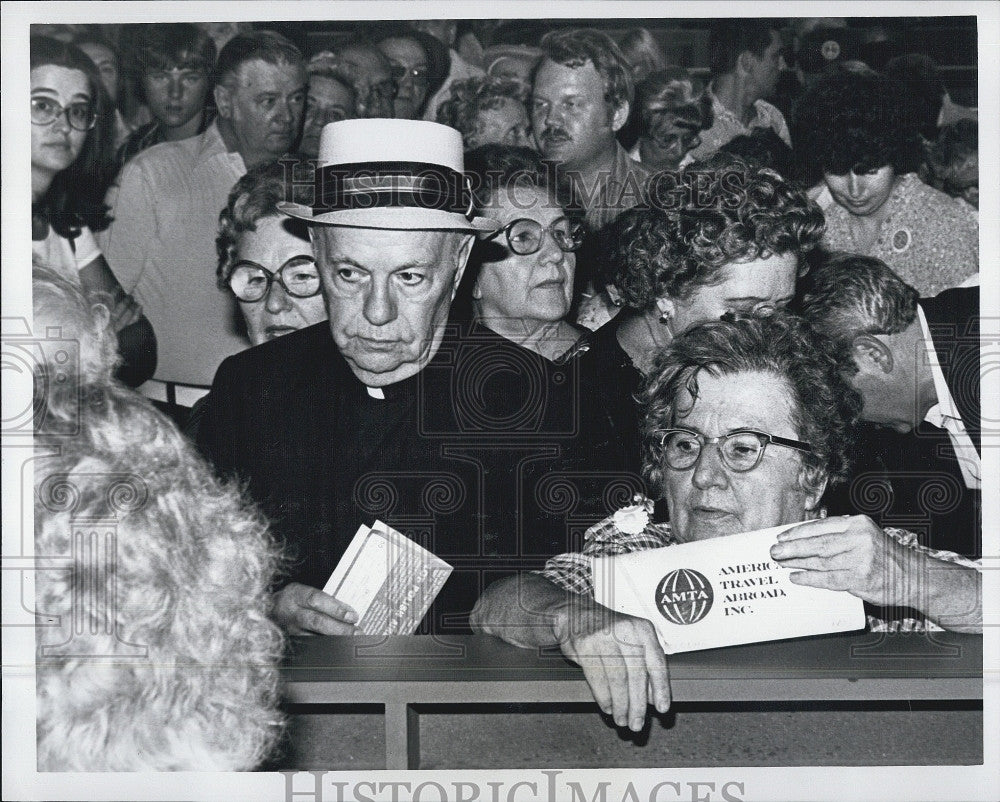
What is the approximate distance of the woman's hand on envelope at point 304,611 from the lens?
282 centimetres

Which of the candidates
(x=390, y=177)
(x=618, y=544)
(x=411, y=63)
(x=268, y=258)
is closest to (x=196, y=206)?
(x=268, y=258)

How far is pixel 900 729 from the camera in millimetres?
2887

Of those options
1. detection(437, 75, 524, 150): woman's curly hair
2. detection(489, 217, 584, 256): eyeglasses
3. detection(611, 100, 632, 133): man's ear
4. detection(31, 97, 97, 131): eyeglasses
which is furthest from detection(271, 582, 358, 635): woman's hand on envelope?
detection(611, 100, 632, 133): man's ear

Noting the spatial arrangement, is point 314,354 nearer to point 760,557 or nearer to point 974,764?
point 760,557

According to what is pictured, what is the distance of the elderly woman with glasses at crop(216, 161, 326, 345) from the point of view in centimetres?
282

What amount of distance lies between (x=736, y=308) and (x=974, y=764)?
1.59 meters

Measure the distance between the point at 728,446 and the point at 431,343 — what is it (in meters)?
0.94

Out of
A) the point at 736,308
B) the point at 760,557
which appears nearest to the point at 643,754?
the point at 760,557

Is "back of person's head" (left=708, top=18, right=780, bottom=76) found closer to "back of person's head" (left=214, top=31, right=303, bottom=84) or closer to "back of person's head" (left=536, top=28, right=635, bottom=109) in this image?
"back of person's head" (left=536, top=28, right=635, bottom=109)

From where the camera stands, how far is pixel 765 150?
2842 millimetres

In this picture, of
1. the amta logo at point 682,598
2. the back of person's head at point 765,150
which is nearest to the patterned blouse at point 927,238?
the back of person's head at point 765,150

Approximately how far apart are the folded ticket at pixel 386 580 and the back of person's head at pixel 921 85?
1994mm

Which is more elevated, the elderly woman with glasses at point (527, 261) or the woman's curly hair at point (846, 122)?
the woman's curly hair at point (846, 122)

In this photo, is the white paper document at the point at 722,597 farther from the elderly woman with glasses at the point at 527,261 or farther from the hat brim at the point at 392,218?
the hat brim at the point at 392,218
